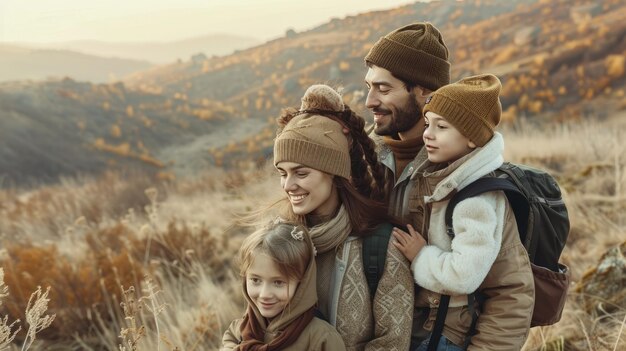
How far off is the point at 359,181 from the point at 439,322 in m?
0.79

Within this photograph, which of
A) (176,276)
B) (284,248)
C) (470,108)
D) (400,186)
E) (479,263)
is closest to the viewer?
(479,263)

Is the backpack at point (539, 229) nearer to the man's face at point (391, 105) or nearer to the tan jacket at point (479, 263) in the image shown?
the tan jacket at point (479, 263)

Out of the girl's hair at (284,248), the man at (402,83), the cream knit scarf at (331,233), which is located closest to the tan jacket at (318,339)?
the girl's hair at (284,248)

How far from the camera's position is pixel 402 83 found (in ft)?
10.1

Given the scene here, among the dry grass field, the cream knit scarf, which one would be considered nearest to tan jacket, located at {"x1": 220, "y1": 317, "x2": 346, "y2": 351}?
the cream knit scarf

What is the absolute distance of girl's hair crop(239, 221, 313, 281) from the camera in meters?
2.19

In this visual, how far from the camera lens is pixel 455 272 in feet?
6.94

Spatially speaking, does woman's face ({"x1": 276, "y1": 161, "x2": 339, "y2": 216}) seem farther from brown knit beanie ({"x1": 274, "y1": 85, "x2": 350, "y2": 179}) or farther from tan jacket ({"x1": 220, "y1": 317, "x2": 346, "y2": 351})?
tan jacket ({"x1": 220, "y1": 317, "x2": 346, "y2": 351})

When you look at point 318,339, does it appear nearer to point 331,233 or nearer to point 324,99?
point 331,233

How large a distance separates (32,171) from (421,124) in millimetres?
24954

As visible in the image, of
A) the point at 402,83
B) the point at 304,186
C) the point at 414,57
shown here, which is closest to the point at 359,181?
the point at 304,186

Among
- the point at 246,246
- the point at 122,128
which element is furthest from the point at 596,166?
the point at 122,128

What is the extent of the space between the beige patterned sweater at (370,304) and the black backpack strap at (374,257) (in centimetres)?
2

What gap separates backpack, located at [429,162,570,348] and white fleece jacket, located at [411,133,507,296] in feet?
0.18
